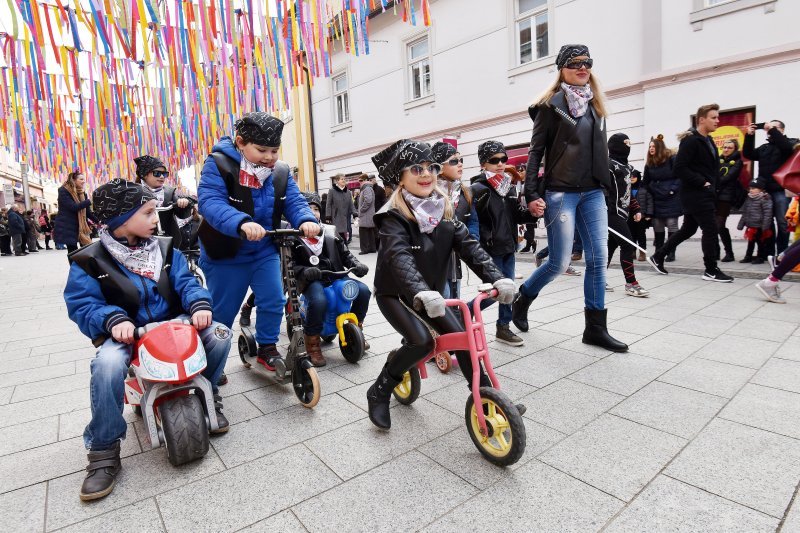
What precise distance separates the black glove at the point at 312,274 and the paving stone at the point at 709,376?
246cm

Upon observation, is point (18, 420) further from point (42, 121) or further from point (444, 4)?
point (444, 4)

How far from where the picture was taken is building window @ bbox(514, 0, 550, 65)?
12023mm

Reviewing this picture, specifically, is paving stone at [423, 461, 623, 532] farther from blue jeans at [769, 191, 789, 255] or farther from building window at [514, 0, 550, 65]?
building window at [514, 0, 550, 65]

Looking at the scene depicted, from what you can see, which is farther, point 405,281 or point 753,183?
point 753,183

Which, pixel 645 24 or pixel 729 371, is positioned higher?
pixel 645 24

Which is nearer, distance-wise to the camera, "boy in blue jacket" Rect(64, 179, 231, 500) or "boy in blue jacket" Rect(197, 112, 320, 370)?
"boy in blue jacket" Rect(64, 179, 231, 500)

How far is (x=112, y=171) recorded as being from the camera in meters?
17.7

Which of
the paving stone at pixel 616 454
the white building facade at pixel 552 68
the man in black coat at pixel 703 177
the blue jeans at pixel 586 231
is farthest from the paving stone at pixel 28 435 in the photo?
the white building facade at pixel 552 68

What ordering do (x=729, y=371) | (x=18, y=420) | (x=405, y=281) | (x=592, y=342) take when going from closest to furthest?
(x=405, y=281) < (x=18, y=420) < (x=729, y=371) < (x=592, y=342)

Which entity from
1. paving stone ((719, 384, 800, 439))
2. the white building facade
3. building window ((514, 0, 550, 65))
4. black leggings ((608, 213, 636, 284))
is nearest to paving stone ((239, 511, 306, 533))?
paving stone ((719, 384, 800, 439))

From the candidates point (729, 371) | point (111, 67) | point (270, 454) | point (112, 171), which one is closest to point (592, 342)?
point (729, 371)

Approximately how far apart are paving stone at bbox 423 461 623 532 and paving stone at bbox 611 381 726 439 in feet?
2.47

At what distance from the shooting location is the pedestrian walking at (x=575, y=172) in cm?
Answer: 358

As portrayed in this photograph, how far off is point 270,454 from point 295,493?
0.41m
